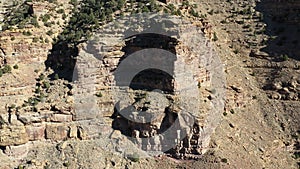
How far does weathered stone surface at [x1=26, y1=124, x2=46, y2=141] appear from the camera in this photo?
55719 mm

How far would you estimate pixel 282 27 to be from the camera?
220ft

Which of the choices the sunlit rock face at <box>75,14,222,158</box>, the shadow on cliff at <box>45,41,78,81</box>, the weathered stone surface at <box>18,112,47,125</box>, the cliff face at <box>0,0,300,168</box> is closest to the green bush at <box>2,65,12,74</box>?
the cliff face at <box>0,0,300,168</box>

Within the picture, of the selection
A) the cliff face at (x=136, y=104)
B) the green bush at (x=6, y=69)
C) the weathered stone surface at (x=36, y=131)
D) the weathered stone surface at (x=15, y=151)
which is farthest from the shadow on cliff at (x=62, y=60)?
the weathered stone surface at (x=15, y=151)

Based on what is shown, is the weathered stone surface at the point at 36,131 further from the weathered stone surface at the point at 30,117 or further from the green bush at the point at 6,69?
the green bush at the point at 6,69

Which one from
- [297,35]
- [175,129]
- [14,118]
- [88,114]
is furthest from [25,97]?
[297,35]

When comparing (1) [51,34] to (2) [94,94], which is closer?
(2) [94,94]

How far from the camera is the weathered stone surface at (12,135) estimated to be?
5466 cm

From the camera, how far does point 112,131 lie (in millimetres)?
57062

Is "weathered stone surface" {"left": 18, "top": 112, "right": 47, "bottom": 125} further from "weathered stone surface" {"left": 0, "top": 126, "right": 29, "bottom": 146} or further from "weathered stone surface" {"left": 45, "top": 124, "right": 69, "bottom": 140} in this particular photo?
"weathered stone surface" {"left": 45, "top": 124, "right": 69, "bottom": 140}

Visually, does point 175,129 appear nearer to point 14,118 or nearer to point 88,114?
point 88,114

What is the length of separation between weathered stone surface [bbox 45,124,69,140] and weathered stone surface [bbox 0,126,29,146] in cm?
264

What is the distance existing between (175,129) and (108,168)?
26.2 feet

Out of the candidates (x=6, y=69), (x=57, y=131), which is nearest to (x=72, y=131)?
(x=57, y=131)

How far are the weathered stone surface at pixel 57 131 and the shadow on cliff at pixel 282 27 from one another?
26272mm
